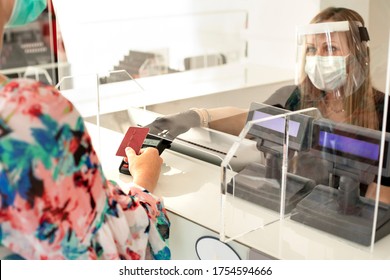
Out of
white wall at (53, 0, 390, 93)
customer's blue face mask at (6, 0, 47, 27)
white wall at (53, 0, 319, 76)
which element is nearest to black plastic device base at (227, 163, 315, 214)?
customer's blue face mask at (6, 0, 47, 27)

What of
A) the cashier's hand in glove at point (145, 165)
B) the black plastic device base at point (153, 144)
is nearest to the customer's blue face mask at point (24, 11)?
the cashier's hand in glove at point (145, 165)

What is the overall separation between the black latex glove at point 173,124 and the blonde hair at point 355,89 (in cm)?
33

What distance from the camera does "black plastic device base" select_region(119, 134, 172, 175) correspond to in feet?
4.86

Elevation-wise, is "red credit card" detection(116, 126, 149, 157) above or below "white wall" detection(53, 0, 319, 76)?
below

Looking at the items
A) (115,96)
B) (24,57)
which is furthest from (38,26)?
(115,96)

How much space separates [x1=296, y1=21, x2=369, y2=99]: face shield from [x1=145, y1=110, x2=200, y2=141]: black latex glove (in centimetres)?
36

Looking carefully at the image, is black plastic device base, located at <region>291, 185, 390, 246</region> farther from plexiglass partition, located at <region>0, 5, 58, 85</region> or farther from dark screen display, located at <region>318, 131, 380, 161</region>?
plexiglass partition, located at <region>0, 5, 58, 85</region>

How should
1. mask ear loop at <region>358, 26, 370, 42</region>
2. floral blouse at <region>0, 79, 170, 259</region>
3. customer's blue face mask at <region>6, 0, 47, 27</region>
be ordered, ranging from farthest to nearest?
mask ear loop at <region>358, 26, 370, 42</region>
customer's blue face mask at <region>6, 0, 47, 27</region>
floral blouse at <region>0, 79, 170, 259</region>

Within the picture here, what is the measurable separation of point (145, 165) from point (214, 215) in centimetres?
22

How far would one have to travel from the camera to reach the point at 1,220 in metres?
0.77

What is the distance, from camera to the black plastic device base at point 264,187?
1214mm

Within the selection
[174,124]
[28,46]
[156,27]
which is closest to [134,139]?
[174,124]
